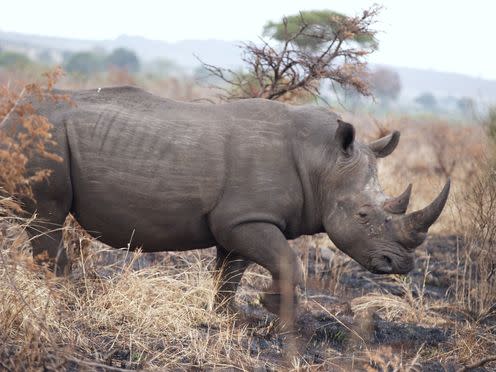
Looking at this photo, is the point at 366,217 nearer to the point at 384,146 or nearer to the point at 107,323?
the point at 384,146

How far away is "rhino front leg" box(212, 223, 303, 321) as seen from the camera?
20.0 ft

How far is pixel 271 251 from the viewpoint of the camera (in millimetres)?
6125

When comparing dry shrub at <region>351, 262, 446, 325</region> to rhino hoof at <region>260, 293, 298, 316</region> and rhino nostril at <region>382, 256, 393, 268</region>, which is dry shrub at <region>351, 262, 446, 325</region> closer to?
rhino nostril at <region>382, 256, 393, 268</region>

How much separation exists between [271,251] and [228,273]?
0.74 m

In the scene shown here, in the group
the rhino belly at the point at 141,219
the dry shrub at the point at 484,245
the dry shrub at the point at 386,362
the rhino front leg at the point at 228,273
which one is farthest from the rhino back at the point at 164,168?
the dry shrub at the point at 484,245

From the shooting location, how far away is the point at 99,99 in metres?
6.38

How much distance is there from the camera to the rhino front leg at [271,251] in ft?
20.0

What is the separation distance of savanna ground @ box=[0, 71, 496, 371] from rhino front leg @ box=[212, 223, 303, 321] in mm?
376

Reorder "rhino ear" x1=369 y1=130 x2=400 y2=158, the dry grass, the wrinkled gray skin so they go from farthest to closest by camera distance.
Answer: "rhino ear" x1=369 y1=130 x2=400 y2=158 < the wrinkled gray skin < the dry grass

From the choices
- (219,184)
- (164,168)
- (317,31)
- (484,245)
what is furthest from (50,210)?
(317,31)

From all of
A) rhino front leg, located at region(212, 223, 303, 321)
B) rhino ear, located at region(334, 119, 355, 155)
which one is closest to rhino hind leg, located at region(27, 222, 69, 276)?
rhino front leg, located at region(212, 223, 303, 321)

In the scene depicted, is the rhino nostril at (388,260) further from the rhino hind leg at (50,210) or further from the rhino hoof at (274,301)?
the rhino hind leg at (50,210)

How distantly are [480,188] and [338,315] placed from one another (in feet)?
5.31

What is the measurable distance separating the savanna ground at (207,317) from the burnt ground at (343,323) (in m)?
0.01
